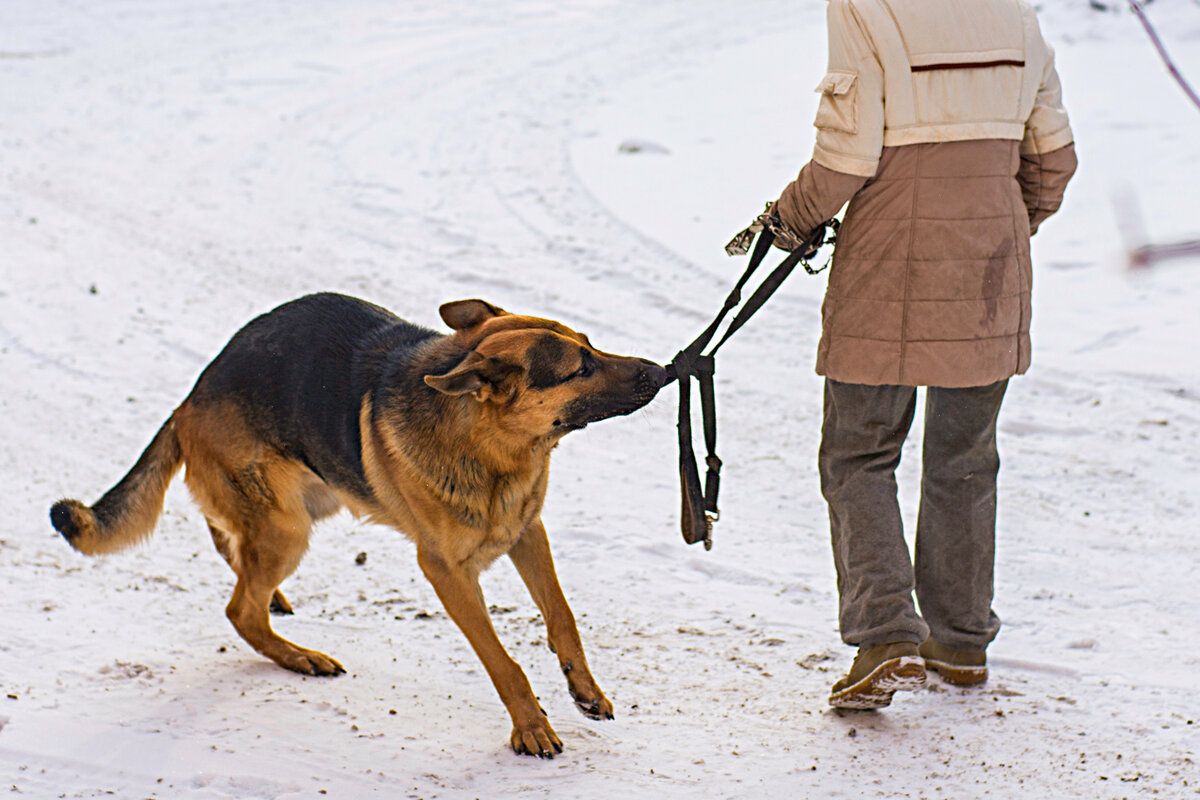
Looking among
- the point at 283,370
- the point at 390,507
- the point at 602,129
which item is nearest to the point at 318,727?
the point at 390,507

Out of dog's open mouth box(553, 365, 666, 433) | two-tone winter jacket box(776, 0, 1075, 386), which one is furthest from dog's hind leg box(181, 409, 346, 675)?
two-tone winter jacket box(776, 0, 1075, 386)

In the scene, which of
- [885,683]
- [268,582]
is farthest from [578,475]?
[885,683]

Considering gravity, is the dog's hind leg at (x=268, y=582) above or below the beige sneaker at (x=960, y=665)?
above

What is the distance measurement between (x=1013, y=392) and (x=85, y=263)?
6.20m

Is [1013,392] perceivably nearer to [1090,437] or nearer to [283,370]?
[1090,437]

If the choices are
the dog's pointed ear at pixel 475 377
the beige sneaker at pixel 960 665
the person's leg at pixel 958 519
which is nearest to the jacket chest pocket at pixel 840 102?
the person's leg at pixel 958 519

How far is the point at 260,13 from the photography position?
17172 mm

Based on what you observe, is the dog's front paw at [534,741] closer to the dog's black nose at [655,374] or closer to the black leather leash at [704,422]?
the black leather leash at [704,422]

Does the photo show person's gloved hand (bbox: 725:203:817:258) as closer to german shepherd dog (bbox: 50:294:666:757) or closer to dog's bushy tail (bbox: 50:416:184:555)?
german shepherd dog (bbox: 50:294:666:757)

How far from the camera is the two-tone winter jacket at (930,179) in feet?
9.79

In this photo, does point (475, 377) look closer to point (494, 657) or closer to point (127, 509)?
point (494, 657)

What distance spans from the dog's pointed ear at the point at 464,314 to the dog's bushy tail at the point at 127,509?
1.12 metres

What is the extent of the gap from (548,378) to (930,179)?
4.12 ft

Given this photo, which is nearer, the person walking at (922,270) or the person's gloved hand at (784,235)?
the person walking at (922,270)
